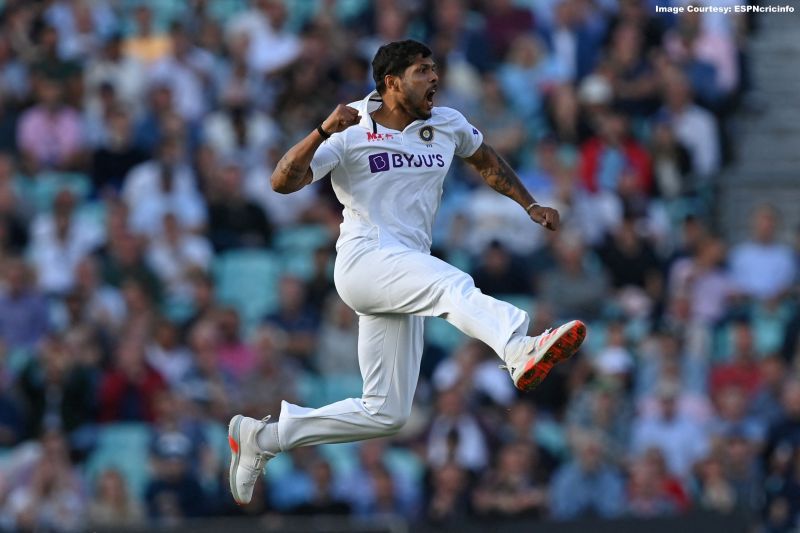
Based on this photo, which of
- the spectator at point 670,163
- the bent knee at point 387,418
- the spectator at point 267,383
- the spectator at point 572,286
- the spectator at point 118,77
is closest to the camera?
the bent knee at point 387,418

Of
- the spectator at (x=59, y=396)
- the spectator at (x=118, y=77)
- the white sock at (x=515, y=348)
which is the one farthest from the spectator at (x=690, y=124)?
the white sock at (x=515, y=348)

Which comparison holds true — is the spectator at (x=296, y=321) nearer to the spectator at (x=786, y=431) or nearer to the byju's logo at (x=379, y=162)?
the spectator at (x=786, y=431)

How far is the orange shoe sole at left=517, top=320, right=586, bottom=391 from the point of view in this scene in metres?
8.93

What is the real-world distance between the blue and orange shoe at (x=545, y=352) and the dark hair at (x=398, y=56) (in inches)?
Answer: 63.9

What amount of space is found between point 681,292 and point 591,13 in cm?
376

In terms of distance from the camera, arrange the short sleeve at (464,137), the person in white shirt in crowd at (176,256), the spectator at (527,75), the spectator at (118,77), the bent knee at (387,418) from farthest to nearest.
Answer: the spectator at (527,75) → the spectator at (118,77) → the person in white shirt in crowd at (176,256) → the short sleeve at (464,137) → the bent knee at (387,418)

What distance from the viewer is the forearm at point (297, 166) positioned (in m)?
9.09

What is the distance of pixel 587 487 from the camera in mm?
14859

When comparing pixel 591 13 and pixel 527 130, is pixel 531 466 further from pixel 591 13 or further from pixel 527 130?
pixel 591 13

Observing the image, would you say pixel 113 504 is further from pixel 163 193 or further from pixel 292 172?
pixel 292 172

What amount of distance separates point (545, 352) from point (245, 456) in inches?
81.0

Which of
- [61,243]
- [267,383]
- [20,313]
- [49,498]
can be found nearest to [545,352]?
[267,383]

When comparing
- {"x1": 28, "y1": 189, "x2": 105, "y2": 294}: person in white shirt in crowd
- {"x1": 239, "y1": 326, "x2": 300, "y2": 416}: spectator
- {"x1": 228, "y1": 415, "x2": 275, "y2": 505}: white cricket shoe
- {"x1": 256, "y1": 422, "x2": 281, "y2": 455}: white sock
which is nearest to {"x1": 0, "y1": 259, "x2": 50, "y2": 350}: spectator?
{"x1": 28, "y1": 189, "x2": 105, "y2": 294}: person in white shirt in crowd

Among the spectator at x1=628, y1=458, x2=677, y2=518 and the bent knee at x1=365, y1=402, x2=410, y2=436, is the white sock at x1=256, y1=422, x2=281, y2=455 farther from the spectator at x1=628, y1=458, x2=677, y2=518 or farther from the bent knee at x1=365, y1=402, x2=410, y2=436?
the spectator at x1=628, y1=458, x2=677, y2=518
